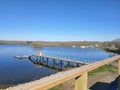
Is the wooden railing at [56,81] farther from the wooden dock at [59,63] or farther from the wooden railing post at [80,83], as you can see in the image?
the wooden dock at [59,63]

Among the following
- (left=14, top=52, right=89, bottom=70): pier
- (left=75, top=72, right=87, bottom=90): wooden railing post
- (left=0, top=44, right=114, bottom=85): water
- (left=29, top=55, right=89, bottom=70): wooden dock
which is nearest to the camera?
(left=75, top=72, right=87, bottom=90): wooden railing post

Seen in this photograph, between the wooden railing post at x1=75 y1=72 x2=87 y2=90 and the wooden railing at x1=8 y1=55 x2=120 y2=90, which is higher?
the wooden railing at x1=8 y1=55 x2=120 y2=90

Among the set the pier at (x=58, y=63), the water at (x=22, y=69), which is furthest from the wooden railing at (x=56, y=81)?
the pier at (x=58, y=63)

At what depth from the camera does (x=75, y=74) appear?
2.03 m

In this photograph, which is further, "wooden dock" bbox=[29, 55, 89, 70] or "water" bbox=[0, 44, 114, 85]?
"wooden dock" bbox=[29, 55, 89, 70]

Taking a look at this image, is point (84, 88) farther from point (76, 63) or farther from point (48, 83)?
point (76, 63)

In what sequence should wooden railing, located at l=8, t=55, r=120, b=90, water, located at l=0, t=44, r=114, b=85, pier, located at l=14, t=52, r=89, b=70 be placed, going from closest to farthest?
wooden railing, located at l=8, t=55, r=120, b=90 < water, located at l=0, t=44, r=114, b=85 < pier, located at l=14, t=52, r=89, b=70

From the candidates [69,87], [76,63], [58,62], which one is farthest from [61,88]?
[58,62]

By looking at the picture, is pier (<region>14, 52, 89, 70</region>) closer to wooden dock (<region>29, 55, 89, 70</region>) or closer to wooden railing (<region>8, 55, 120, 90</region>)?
wooden dock (<region>29, 55, 89, 70</region>)

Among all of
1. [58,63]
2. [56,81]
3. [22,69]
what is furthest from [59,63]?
[56,81]

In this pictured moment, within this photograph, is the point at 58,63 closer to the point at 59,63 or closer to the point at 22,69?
the point at 59,63

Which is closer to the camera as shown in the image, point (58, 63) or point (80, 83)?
point (80, 83)

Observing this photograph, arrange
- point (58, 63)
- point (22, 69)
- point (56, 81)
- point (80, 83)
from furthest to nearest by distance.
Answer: point (58, 63)
point (22, 69)
point (80, 83)
point (56, 81)

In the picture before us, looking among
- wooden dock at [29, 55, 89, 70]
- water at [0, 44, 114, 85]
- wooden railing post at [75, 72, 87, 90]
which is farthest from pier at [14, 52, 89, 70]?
wooden railing post at [75, 72, 87, 90]
